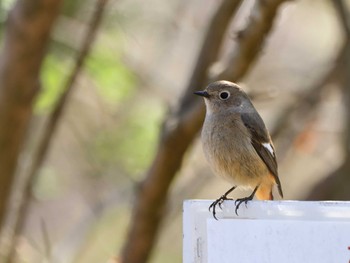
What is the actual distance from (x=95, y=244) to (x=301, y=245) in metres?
6.69

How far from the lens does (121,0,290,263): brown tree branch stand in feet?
16.0

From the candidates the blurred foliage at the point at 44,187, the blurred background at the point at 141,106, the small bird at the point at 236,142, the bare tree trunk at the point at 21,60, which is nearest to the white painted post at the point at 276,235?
the small bird at the point at 236,142

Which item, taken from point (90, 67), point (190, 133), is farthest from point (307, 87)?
point (190, 133)

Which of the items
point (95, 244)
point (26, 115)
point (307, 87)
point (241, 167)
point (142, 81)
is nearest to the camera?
point (241, 167)

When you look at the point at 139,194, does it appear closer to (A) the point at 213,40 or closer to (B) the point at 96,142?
(A) the point at 213,40

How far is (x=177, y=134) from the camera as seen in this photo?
5.35 m

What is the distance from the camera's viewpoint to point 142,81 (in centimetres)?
732

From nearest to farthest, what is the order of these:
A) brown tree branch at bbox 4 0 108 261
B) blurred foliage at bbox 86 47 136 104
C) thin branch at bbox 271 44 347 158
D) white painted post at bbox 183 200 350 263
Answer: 1. white painted post at bbox 183 200 350 263
2. brown tree branch at bbox 4 0 108 261
3. blurred foliage at bbox 86 47 136 104
4. thin branch at bbox 271 44 347 158

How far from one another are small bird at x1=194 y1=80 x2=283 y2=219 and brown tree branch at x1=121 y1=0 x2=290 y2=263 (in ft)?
0.50

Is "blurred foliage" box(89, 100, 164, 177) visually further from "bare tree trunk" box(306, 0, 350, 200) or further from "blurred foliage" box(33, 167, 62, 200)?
"bare tree trunk" box(306, 0, 350, 200)

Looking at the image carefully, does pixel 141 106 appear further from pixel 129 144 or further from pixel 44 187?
pixel 44 187

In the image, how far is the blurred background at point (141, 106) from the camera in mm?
6398

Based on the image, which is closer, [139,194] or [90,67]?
[139,194]

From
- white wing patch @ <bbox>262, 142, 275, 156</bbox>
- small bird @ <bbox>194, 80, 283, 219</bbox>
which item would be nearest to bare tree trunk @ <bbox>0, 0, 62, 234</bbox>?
small bird @ <bbox>194, 80, 283, 219</bbox>
